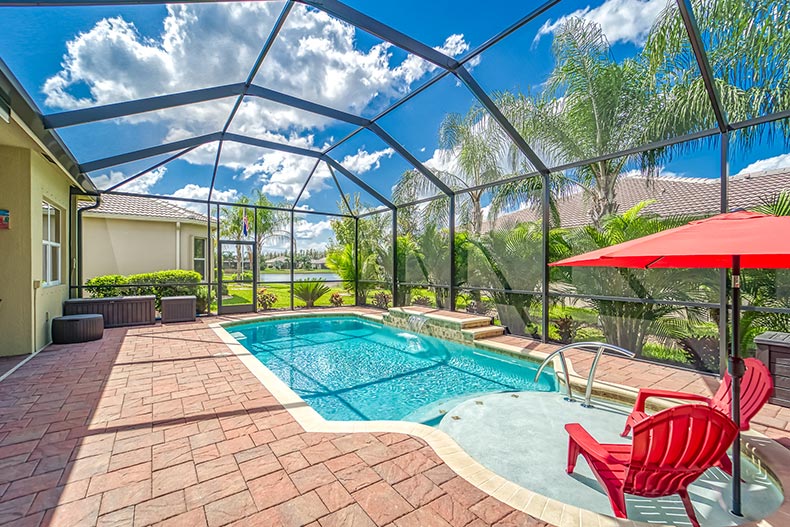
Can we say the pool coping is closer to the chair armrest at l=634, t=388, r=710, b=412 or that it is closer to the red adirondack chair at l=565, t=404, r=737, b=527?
the red adirondack chair at l=565, t=404, r=737, b=527

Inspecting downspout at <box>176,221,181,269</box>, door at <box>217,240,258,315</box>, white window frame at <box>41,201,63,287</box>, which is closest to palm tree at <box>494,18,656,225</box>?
door at <box>217,240,258,315</box>

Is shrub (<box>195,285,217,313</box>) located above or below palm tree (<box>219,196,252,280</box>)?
below

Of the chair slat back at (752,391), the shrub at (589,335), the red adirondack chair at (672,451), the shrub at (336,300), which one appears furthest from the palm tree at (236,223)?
the chair slat back at (752,391)

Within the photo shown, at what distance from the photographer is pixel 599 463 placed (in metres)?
2.38

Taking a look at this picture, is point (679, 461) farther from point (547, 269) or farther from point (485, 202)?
point (485, 202)

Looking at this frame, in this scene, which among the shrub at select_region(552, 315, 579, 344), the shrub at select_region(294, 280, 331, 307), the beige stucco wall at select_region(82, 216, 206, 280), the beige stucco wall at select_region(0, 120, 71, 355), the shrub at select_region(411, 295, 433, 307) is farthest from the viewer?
the shrub at select_region(294, 280, 331, 307)

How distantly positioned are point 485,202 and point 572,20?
4.35 meters

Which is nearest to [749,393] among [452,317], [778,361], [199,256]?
[778,361]

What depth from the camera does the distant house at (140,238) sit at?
11125mm

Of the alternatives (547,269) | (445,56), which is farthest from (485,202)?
(445,56)

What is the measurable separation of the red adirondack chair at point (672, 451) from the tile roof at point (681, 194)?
14.6 ft

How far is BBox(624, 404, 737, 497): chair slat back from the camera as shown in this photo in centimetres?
204

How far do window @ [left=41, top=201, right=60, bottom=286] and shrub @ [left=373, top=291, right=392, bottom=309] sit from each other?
8.58m

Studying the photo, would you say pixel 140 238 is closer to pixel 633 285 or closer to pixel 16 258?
pixel 16 258
